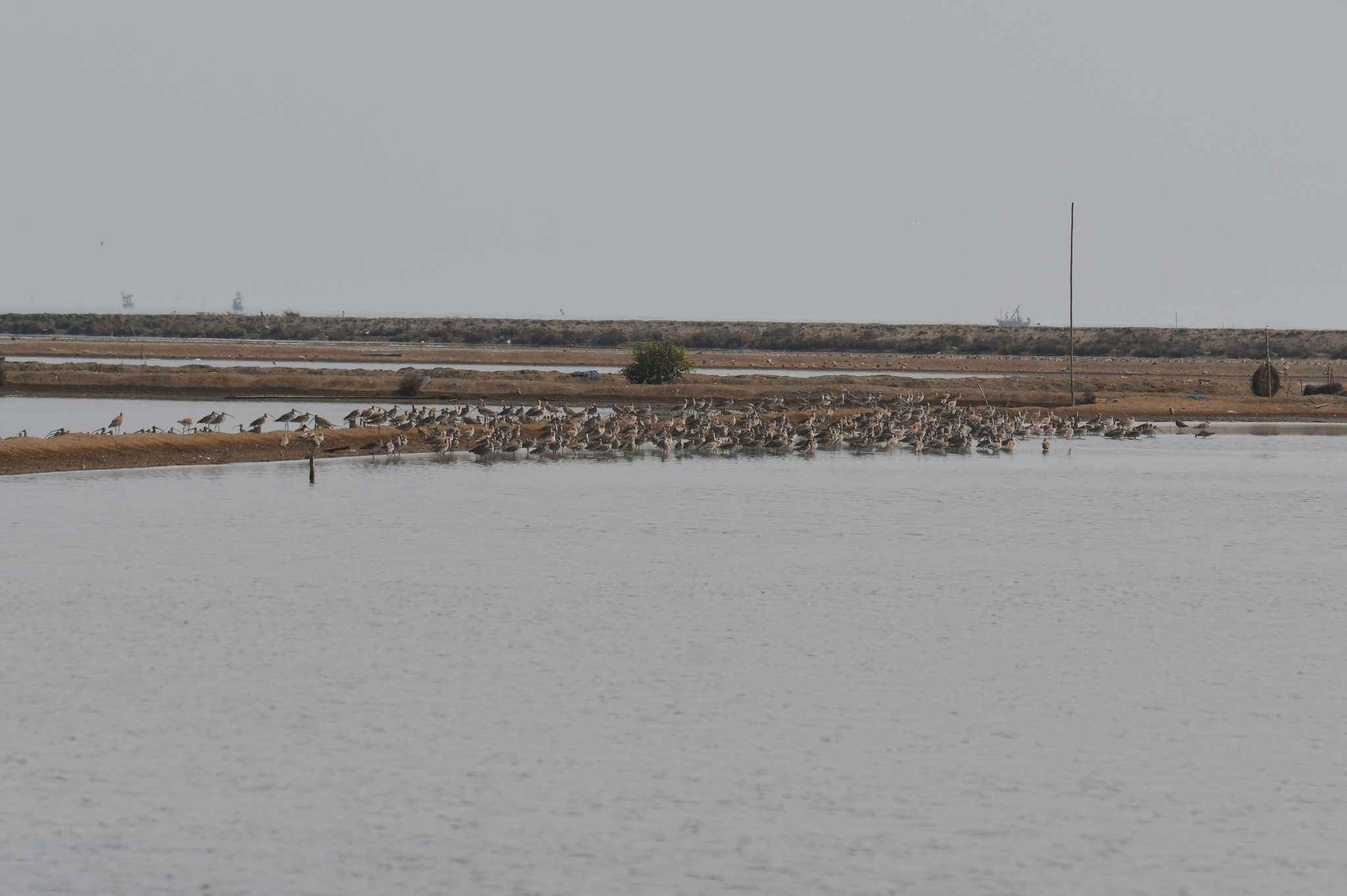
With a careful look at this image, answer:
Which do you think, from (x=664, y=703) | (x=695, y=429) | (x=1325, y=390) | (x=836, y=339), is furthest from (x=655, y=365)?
(x=836, y=339)

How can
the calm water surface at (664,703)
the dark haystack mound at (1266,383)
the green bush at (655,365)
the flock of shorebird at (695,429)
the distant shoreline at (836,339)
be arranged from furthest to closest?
the distant shoreline at (836,339), the green bush at (655,365), the dark haystack mound at (1266,383), the flock of shorebird at (695,429), the calm water surface at (664,703)

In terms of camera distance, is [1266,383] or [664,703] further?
[1266,383]

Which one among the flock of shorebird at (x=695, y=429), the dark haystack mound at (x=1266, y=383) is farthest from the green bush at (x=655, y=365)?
the dark haystack mound at (x=1266, y=383)

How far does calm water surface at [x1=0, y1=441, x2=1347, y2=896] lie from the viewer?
13.6 metres

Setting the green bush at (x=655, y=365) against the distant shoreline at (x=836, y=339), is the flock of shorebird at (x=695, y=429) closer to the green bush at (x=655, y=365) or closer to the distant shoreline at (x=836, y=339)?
the green bush at (x=655, y=365)

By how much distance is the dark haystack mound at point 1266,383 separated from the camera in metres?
80.9

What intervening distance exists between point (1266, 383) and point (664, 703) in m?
69.0

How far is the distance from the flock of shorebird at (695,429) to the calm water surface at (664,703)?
1626cm

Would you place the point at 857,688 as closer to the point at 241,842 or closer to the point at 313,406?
the point at 241,842

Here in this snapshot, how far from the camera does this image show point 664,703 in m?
18.6

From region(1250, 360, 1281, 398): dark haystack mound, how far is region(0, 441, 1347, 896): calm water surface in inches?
1862

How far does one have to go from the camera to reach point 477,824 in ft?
46.9

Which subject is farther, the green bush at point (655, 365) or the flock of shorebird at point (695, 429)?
the green bush at point (655, 365)

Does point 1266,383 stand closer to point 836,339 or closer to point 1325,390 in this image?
point 1325,390
